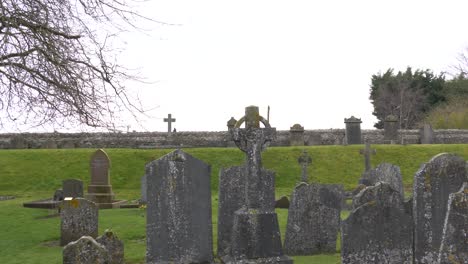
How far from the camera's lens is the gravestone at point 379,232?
23.4 feet

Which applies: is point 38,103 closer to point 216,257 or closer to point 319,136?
point 216,257

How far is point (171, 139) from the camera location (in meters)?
35.2

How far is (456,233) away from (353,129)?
2823cm

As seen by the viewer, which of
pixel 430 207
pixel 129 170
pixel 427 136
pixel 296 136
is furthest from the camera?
pixel 427 136

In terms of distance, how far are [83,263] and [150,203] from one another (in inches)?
81.7

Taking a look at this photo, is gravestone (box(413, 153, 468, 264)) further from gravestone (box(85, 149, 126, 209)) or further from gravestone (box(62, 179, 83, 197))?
gravestone (box(85, 149, 126, 209))

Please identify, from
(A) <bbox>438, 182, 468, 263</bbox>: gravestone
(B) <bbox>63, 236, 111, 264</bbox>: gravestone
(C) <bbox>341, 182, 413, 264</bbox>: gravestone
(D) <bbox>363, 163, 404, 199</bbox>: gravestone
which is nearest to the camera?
(A) <bbox>438, 182, 468, 263</bbox>: gravestone

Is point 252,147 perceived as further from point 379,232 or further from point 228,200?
point 228,200

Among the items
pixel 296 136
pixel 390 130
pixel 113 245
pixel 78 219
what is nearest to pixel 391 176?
pixel 78 219

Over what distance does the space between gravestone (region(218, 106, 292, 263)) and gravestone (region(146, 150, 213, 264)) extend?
0.88m

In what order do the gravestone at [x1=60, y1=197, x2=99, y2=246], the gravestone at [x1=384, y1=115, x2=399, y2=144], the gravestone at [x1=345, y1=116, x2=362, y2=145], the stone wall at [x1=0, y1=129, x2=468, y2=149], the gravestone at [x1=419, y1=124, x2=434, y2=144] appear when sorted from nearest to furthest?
1. the gravestone at [x1=60, y1=197, x2=99, y2=246]
2. the gravestone at [x1=345, y1=116, x2=362, y2=145]
3. the stone wall at [x1=0, y1=129, x2=468, y2=149]
4. the gravestone at [x1=384, y1=115, x2=399, y2=144]
5. the gravestone at [x1=419, y1=124, x2=434, y2=144]

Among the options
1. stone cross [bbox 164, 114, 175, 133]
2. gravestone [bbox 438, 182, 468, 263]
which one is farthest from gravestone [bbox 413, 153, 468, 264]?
stone cross [bbox 164, 114, 175, 133]

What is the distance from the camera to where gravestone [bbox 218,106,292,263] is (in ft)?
26.3

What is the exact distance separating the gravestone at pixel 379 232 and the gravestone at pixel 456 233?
2.23m
